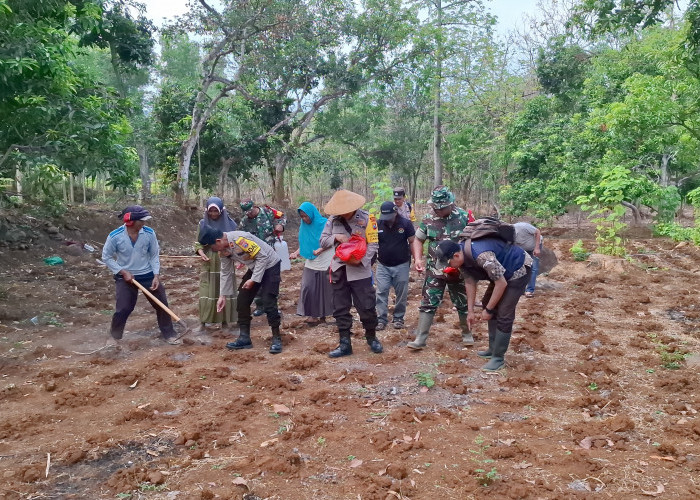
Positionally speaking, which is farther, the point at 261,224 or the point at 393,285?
the point at 261,224

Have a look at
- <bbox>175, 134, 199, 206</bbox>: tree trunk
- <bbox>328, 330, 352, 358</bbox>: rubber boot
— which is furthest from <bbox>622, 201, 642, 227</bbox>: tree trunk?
<bbox>175, 134, 199, 206</bbox>: tree trunk

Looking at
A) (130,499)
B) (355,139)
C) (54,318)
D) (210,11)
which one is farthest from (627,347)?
(355,139)

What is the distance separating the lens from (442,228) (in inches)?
216

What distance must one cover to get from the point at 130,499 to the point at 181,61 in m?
25.7

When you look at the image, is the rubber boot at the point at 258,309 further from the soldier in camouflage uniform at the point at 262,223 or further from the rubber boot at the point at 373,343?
the rubber boot at the point at 373,343

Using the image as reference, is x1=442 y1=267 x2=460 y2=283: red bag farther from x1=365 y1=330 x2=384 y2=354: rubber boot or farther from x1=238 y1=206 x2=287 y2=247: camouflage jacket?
x1=238 y1=206 x2=287 y2=247: camouflage jacket

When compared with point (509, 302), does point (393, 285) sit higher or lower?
lower

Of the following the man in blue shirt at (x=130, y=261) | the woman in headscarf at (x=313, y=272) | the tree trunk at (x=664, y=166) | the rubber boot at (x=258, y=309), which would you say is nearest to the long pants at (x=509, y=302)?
the woman in headscarf at (x=313, y=272)

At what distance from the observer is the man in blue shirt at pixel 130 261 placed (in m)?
5.59

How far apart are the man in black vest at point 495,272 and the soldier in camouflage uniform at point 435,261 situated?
0.40m

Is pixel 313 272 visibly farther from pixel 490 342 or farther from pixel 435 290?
pixel 490 342

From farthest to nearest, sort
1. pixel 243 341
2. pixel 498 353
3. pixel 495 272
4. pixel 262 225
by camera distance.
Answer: pixel 262 225
pixel 243 341
pixel 498 353
pixel 495 272

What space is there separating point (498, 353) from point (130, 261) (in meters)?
3.76

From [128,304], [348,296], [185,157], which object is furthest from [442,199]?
[185,157]
